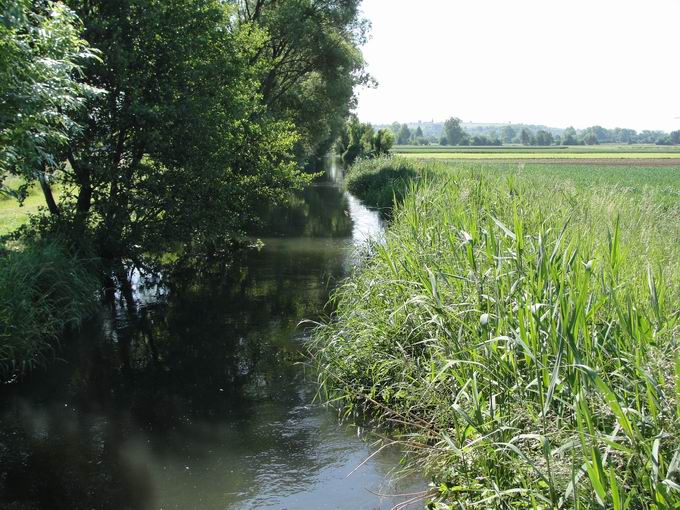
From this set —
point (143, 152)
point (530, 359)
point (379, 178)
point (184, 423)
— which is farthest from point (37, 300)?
point (379, 178)

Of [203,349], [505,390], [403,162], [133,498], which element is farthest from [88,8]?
[403,162]

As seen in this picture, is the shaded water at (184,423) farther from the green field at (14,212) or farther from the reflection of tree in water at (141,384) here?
the green field at (14,212)

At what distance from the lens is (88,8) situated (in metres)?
12.1

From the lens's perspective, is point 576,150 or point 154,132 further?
point 576,150

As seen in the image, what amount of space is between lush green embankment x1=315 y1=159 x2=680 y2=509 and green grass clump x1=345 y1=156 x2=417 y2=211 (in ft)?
59.1

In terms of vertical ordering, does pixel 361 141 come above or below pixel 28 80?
above

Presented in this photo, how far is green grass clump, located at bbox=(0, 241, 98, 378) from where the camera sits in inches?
333

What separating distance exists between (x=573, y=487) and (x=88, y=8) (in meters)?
12.5

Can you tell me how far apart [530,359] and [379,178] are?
28.0m

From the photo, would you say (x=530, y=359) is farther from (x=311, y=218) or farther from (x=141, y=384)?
(x=311, y=218)

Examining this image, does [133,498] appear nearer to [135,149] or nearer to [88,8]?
[135,149]

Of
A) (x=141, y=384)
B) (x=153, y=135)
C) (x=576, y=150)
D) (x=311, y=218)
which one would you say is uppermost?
(x=576, y=150)

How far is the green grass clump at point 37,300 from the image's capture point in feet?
27.7

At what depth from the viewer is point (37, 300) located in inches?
381
